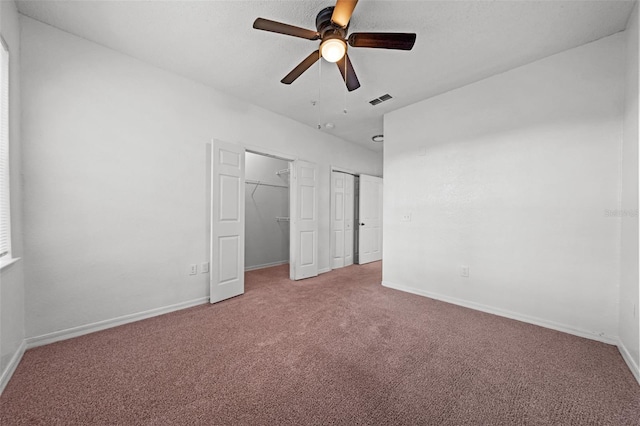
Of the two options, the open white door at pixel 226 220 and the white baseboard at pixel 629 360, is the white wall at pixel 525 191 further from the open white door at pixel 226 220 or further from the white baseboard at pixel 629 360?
the open white door at pixel 226 220

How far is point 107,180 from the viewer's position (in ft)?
7.99

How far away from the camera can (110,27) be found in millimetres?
2184

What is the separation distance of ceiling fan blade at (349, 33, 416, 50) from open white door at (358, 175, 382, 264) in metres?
3.67

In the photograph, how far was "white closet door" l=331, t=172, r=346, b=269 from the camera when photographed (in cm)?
493

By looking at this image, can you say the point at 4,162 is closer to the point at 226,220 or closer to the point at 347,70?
the point at 226,220

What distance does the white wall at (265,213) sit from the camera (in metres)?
5.12

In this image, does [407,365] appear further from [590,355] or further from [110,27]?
[110,27]

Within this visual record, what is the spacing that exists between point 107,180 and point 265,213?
3.12m

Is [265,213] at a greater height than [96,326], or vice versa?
[265,213]

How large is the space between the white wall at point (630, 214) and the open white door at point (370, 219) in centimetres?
375

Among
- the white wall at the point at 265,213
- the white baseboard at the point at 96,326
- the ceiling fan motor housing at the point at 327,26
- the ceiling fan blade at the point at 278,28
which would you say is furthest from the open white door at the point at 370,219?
the ceiling fan blade at the point at 278,28

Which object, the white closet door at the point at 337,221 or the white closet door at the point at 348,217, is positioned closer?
the white closet door at the point at 337,221

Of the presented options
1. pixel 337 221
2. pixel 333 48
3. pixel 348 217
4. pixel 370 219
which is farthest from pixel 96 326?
pixel 370 219

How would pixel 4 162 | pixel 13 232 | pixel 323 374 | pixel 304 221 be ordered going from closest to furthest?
pixel 323 374, pixel 4 162, pixel 13 232, pixel 304 221
